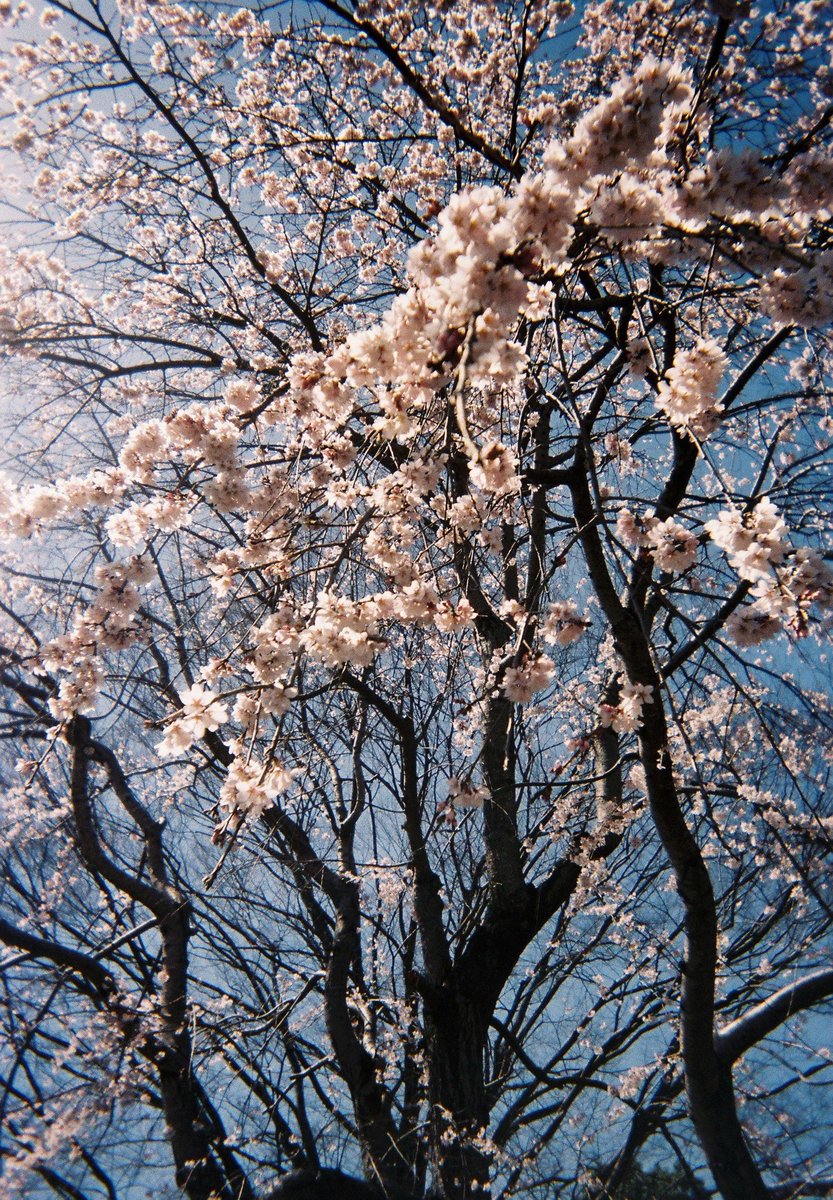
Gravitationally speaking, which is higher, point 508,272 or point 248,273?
point 248,273

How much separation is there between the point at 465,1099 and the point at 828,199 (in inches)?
176

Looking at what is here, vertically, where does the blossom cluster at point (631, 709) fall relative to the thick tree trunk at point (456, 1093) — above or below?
above

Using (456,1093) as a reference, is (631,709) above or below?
above

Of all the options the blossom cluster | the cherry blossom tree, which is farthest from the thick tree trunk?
the blossom cluster

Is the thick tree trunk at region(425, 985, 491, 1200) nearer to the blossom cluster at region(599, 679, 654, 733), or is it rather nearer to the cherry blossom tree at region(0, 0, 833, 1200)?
the cherry blossom tree at region(0, 0, 833, 1200)

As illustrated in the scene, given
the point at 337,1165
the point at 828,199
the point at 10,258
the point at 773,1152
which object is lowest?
the point at 773,1152

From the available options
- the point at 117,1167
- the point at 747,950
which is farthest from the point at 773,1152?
the point at 117,1167

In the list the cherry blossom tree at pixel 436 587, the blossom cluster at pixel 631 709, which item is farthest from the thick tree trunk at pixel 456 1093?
the blossom cluster at pixel 631 709

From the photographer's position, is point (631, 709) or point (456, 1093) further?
point (456, 1093)

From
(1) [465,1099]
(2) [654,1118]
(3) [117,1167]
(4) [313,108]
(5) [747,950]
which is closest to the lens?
(1) [465,1099]

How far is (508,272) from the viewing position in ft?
4.39

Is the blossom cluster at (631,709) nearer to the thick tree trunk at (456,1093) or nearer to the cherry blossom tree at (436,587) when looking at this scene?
the cherry blossom tree at (436,587)

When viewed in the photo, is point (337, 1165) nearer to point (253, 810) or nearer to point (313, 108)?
point (253, 810)

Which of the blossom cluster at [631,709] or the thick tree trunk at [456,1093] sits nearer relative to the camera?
the blossom cluster at [631,709]
